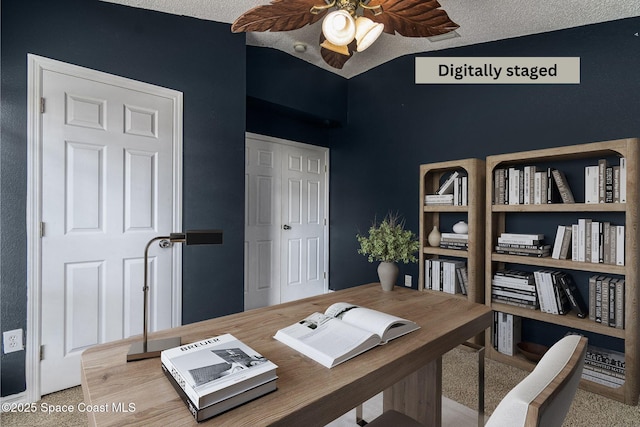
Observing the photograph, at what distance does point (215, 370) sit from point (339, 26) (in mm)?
1548

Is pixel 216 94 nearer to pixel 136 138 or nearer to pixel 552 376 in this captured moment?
pixel 136 138

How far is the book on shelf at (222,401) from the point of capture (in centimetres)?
62

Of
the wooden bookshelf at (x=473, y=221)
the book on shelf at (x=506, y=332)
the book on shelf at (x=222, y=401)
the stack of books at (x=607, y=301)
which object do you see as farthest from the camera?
the wooden bookshelf at (x=473, y=221)

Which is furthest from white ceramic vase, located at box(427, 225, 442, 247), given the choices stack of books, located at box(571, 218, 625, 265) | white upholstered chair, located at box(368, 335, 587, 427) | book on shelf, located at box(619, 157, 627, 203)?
white upholstered chair, located at box(368, 335, 587, 427)

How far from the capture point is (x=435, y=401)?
135 cm

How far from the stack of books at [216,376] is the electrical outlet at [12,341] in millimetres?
1753

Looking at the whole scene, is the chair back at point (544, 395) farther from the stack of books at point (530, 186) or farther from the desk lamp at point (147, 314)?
the stack of books at point (530, 186)

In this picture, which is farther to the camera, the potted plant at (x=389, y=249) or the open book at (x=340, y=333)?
the potted plant at (x=389, y=249)

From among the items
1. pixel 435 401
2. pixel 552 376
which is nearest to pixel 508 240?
pixel 435 401

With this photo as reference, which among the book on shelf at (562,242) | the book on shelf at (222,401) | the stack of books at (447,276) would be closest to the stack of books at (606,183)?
the book on shelf at (562,242)

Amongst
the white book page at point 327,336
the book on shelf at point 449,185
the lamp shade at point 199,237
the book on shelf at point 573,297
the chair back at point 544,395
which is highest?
the book on shelf at point 449,185

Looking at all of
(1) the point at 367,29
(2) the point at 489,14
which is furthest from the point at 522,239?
(1) the point at 367,29

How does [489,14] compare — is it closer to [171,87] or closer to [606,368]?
[171,87]

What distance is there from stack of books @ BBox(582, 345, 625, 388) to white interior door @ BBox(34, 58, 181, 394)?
2954 millimetres
